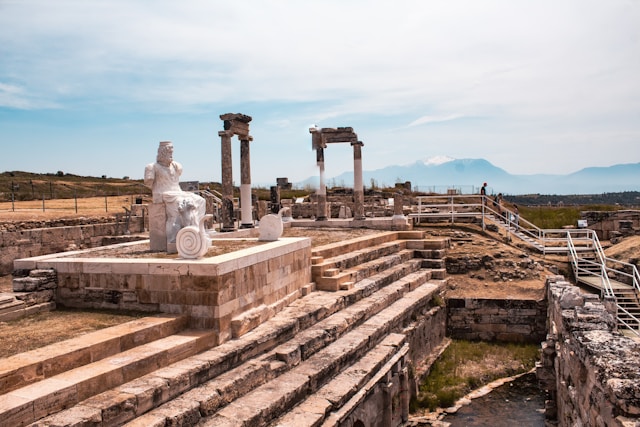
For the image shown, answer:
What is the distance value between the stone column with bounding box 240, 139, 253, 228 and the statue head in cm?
690

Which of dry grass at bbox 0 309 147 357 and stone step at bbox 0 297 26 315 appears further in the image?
stone step at bbox 0 297 26 315

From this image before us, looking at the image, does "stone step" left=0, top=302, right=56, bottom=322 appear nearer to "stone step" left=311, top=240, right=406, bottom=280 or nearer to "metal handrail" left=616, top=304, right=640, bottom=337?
"stone step" left=311, top=240, right=406, bottom=280

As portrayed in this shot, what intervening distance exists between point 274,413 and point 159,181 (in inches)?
220

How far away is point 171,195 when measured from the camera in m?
10.5

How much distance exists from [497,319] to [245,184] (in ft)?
29.7

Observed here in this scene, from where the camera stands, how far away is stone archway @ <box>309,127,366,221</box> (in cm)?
2222

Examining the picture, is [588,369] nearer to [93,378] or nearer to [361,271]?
[93,378]

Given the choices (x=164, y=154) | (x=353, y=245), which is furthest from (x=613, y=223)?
(x=164, y=154)

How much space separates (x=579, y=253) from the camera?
19.8m

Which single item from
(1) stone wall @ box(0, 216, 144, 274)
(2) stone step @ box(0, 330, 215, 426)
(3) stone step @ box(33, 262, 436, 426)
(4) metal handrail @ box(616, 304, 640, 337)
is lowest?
(4) metal handrail @ box(616, 304, 640, 337)

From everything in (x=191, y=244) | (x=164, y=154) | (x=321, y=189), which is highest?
(x=164, y=154)

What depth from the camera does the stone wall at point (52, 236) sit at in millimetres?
15227

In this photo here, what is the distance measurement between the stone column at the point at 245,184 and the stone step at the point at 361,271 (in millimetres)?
4784

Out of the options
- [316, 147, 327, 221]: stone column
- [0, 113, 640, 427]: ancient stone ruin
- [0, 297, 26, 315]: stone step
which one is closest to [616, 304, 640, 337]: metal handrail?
[0, 113, 640, 427]: ancient stone ruin
